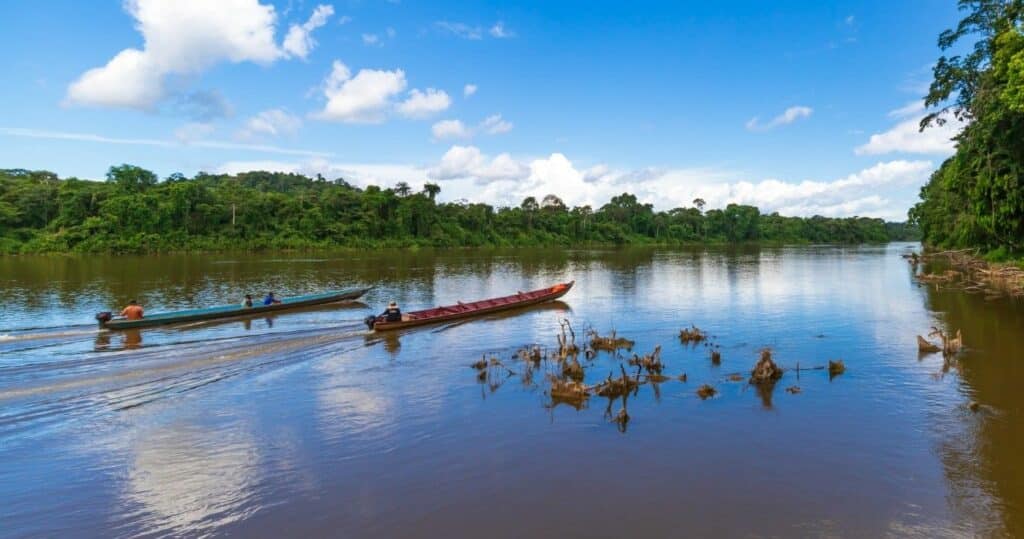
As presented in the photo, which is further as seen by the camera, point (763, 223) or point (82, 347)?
point (763, 223)

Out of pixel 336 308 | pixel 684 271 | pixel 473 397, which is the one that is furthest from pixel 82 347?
pixel 684 271

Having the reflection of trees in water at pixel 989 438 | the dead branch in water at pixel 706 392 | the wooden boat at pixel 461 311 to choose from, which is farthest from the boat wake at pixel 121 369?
the reflection of trees in water at pixel 989 438

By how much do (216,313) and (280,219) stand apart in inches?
3050

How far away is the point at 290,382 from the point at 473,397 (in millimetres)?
5079

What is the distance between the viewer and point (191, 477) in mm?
9664

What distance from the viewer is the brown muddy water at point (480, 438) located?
8.43m

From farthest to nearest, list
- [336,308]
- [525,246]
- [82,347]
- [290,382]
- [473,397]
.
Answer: [525,246] < [336,308] < [82,347] < [290,382] < [473,397]

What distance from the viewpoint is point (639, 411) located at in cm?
1277

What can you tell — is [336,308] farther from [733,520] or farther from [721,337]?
[733,520]

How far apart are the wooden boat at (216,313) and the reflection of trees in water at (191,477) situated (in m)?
12.4

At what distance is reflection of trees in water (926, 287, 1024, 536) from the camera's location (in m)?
8.44

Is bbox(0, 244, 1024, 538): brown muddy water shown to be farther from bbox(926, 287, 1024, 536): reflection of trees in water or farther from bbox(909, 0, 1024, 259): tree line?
bbox(909, 0, 1024, 259): tree line

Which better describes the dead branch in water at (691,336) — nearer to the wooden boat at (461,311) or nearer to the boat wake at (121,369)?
the wooden boat at (461,311)

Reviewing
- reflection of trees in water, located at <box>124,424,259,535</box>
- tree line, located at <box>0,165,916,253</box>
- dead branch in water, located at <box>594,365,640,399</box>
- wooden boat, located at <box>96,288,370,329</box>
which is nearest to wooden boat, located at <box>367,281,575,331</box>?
wooden boat, located at <box>96,288,370,329</box>
